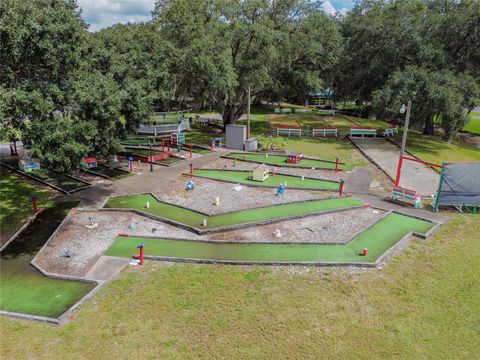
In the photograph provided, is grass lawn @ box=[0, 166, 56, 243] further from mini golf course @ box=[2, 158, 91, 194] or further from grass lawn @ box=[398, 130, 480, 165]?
grass lawn @ box=[398, 130, 480, 165]

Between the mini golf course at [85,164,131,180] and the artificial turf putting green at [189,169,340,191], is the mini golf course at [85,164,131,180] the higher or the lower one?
the lower one

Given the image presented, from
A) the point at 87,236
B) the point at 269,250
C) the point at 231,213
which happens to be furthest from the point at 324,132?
the point at 87,236

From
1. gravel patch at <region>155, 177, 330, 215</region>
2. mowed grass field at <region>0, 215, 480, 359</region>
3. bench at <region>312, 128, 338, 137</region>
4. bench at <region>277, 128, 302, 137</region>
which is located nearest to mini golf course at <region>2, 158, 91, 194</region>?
gravel patch at <region>155, 177, 330, 215</region>

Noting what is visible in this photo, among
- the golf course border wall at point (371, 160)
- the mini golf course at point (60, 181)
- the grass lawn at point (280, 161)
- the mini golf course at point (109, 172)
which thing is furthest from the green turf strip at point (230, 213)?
the grass lawn at point (280, 161)

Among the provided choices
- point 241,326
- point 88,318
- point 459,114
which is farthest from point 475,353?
point 459,114

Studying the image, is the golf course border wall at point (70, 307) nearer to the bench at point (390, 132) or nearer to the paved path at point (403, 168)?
the paved path at point (403, 168)

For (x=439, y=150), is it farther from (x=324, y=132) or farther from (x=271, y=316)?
(x=271, y=316)

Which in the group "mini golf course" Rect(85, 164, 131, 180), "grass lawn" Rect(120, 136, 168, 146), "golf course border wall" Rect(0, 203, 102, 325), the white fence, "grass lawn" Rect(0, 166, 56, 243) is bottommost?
"golf course border wall" Rect(0, 203, 102, 325)

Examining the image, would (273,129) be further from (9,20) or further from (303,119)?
(9,20)
